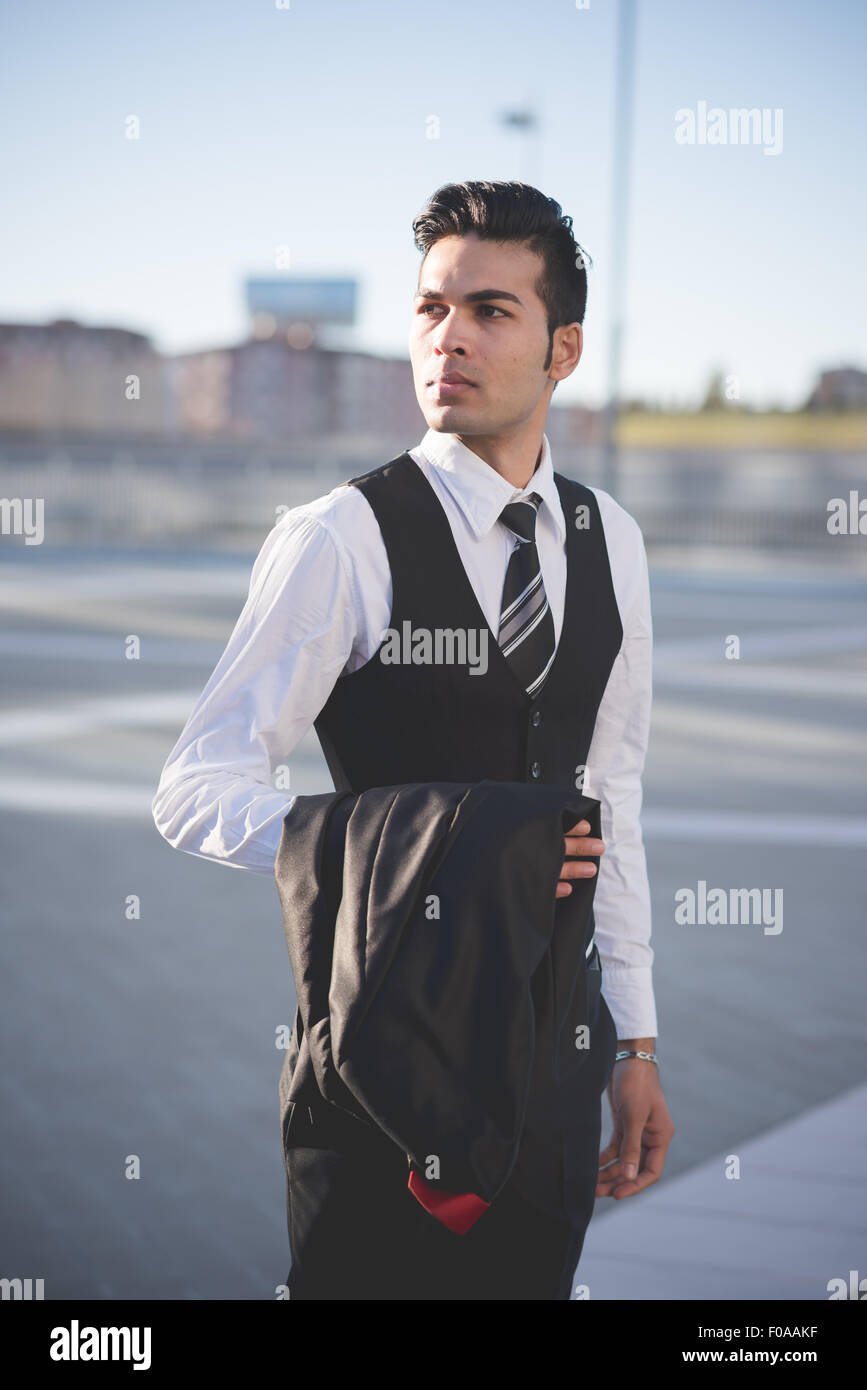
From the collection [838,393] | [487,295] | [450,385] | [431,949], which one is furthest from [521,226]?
[838,393]

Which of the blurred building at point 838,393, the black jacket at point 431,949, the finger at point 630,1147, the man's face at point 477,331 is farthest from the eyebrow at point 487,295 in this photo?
the blurred building at point 838,393

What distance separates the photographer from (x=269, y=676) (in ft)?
5.97

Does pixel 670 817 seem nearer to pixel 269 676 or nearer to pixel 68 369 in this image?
pixel 269 676

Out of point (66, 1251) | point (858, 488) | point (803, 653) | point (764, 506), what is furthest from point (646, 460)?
point (66, 1251)

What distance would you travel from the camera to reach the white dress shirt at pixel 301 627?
5.75 feet

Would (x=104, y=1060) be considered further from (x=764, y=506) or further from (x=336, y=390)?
(x=336, y=390)

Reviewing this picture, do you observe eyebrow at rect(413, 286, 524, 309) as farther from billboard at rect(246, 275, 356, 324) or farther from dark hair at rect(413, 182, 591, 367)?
Result: billboard at rect(246, 275, 356, 324)

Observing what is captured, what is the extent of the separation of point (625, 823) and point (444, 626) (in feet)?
1.75

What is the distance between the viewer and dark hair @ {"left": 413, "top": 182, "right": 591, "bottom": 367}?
1.90m

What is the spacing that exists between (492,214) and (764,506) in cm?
2598

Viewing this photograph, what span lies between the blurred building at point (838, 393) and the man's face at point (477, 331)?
54135 mm

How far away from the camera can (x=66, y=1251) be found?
357cm

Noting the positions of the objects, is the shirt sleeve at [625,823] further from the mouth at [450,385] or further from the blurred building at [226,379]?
the blurred building at [226,379]

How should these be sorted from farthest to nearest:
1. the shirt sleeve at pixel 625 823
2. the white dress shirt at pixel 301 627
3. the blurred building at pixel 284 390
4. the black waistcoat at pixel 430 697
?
the blurred building at pixel 284 390 → the shirt sleeve at pixel 625 823 → the black waistcoat at pixel 430 697 → the white dress shirt at pixel 301 627
